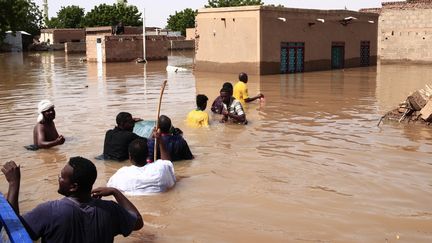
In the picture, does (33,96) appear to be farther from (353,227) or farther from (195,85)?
(353,227)

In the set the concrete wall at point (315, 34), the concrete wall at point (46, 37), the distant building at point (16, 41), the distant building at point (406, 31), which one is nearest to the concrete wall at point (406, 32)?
the distant building at point (406, 31)

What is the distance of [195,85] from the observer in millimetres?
19562

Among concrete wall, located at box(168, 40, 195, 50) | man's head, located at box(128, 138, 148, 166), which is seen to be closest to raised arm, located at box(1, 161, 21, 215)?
man's head, located at box(128, 138, 148, 166)

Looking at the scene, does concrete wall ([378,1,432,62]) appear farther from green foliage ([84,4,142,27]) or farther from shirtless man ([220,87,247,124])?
green foliage ([84,4,142,27])

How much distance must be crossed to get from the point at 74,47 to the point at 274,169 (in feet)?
163

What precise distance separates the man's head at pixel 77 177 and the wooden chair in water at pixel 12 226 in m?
0.35

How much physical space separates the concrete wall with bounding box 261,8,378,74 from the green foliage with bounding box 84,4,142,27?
4065 cm

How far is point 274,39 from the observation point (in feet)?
80.0

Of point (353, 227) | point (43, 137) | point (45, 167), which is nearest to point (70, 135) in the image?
point (43, 137)

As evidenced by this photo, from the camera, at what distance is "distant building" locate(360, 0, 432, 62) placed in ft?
107

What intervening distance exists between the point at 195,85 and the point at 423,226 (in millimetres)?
14850

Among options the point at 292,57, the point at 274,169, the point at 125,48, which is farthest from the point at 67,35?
the point at 274,169

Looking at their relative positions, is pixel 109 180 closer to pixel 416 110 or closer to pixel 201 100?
pixel 201 100

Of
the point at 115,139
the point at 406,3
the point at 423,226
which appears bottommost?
the point at 423,226
